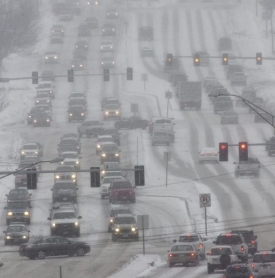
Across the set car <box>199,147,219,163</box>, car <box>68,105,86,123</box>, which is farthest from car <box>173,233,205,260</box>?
car <box>68,105,86,123</box>

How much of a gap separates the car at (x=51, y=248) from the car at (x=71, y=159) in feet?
76.9

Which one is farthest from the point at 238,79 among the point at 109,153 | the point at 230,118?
the point at 109,153

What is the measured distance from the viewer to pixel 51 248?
56688 millimetres

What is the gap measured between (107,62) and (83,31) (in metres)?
17.5

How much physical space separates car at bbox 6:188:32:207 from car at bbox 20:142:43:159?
14498mm

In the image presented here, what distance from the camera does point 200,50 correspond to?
449 ft

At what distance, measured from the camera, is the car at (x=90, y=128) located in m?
94.8

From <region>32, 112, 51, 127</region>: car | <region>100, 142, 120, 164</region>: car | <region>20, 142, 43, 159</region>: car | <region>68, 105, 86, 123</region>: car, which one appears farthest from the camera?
<region>68, 105, 86, 123</region>: car

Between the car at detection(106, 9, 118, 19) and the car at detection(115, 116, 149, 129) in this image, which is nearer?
the car at detection(115, 116, 149, 129)

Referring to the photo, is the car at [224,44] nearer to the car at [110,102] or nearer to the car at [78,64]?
the car at [78,64]

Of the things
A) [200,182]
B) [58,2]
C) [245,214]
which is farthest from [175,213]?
[58,2]

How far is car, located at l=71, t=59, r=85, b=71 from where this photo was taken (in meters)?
126

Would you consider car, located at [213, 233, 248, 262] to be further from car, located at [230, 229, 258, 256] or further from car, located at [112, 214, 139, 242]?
car, located at [112, 214, 139, 242]

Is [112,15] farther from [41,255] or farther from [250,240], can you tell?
[250,240]
